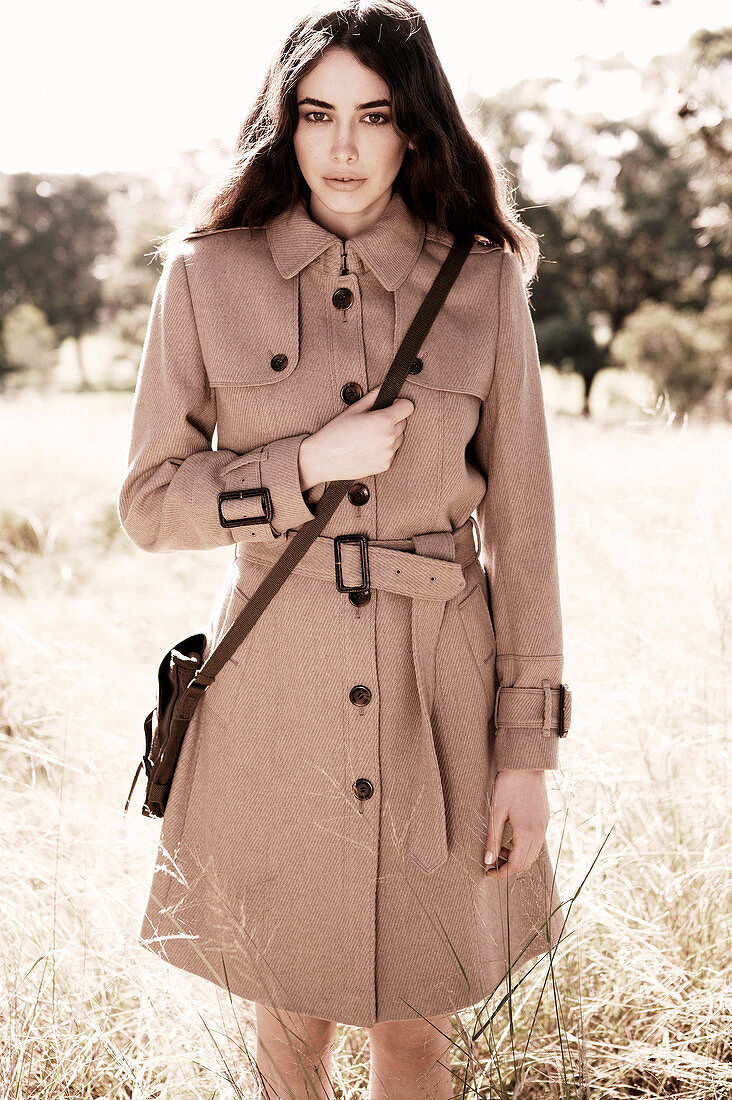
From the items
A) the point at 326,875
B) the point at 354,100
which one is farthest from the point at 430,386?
the point at 326,875

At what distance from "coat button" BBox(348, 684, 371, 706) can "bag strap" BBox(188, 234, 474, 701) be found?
219 mm

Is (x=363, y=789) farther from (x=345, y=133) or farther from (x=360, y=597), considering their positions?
(x=345, y=133)

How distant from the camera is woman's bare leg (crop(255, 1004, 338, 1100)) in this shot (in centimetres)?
186

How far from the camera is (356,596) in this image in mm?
1777

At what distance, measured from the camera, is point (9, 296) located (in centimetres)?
4100

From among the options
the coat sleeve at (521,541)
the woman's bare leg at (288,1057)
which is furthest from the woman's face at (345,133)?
the woman's bare leg at (288,1057)

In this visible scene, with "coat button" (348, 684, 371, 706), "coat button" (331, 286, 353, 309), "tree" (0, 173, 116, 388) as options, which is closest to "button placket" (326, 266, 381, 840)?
"coat button" (348, 684, 371, 706)

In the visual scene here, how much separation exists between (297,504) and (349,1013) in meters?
0.91

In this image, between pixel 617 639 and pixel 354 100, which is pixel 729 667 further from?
pixel 354 100

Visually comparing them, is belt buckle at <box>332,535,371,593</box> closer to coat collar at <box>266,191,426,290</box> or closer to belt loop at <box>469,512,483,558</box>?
belt loop at <box>469,512,483,558</box>

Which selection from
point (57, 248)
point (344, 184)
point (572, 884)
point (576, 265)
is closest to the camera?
point (344, 184)

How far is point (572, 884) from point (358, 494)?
1.30 m

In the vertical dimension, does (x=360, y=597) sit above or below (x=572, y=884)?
above

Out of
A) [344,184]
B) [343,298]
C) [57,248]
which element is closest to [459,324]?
[343,298]
